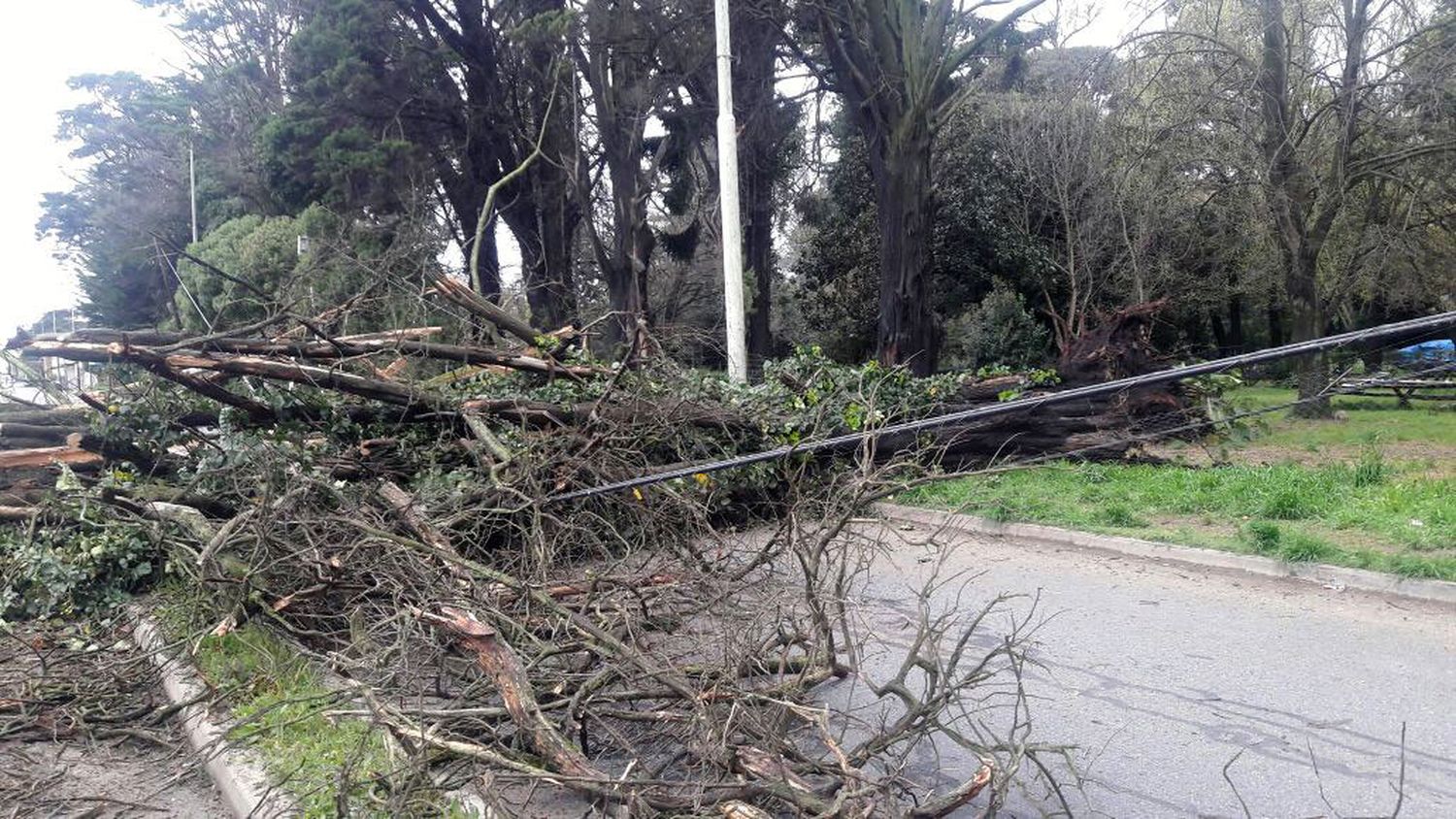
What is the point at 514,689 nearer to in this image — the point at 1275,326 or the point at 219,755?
the point at 219,755

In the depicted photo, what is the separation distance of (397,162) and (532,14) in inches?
149

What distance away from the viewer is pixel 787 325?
3080cm

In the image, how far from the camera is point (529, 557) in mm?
5762

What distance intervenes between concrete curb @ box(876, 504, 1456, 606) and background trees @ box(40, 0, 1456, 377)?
3.14 meters

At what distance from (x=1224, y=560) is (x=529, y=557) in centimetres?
495

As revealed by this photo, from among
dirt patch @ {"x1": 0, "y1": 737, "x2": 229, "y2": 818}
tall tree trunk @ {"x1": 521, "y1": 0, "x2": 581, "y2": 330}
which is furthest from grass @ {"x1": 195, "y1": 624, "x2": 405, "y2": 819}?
tall tree trunk @ {"x1": 521, "y1": 0, "x2": 581, "y2": 330}

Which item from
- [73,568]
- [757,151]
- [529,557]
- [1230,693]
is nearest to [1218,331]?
[757,151]

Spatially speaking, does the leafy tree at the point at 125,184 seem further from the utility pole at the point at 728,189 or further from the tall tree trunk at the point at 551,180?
the utility pole at the point at 728,189

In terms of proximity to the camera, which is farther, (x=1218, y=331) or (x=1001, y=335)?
(x=1218, y=331)

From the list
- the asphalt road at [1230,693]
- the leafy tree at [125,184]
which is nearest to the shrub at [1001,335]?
the asphalt road at [1230,693]

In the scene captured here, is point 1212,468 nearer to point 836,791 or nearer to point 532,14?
point 836,791

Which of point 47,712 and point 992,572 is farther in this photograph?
point 992,572

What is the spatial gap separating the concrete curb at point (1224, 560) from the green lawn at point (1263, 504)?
109 millimetres

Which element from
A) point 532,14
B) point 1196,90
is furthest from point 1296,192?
point 532,14
